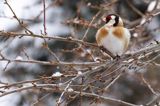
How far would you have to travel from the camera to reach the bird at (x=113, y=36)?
15.8 ft

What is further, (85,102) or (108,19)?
(85,102)

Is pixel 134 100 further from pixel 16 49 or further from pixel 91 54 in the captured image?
pixel 91 54

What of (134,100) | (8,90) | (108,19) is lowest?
(134,100)

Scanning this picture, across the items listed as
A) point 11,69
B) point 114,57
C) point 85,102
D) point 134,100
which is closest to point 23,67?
point 11,69

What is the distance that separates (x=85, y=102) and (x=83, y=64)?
5.47 m

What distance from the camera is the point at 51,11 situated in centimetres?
1046

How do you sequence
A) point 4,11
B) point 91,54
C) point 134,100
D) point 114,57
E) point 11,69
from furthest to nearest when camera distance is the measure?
point 134,100, point 11,69, point 4,11, point 91,54, point 114,57

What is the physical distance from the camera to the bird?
482cm

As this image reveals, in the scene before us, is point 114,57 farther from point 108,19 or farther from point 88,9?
→ point 88,9

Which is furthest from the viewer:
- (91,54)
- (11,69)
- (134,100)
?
(134,100)

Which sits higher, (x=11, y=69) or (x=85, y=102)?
(x=11, y=69)

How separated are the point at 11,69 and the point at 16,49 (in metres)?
0.29

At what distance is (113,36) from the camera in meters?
4.84

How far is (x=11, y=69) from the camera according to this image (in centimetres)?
965
